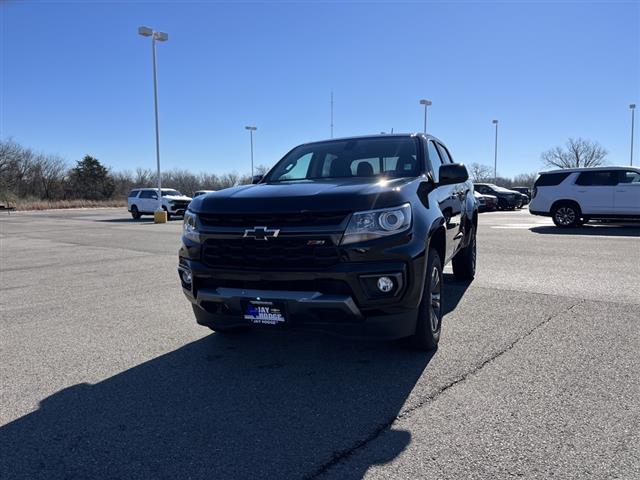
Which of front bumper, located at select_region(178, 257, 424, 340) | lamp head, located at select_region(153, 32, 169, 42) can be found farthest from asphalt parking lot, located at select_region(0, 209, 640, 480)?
lamp head, located at select_region(153, 32, 169, 42)

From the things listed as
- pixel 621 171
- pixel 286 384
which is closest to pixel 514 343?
pixel 286 384

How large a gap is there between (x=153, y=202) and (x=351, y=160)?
24977mm

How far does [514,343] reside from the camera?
14.3 ft

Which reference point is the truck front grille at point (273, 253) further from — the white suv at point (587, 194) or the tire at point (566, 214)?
the tire at point (566, 214)

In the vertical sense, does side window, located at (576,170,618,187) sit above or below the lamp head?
below

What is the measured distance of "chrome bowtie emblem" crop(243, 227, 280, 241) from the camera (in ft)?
11.3

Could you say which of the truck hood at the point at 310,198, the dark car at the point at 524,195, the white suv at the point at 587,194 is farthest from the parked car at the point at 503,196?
the truck hood at the point at 310,198

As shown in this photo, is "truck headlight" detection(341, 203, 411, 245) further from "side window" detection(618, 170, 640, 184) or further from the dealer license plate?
"side window" detection(618, 170, 640, 184)

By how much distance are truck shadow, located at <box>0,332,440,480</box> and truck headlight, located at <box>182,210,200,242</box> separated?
104 cm

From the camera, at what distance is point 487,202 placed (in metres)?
28.7

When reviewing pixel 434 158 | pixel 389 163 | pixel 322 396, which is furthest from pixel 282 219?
pixel 434 158

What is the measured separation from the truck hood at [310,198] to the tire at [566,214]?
1420cm

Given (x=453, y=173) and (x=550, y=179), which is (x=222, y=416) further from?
(x=550, y=179)

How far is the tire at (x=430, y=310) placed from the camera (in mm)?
3852
